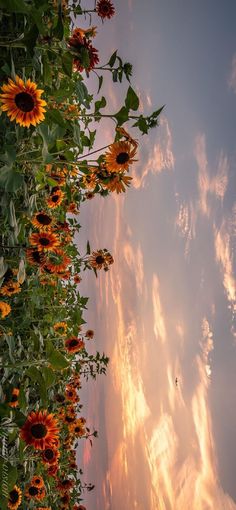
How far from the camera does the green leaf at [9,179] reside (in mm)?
1364

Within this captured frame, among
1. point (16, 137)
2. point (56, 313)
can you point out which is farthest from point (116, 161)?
point (56, 313)

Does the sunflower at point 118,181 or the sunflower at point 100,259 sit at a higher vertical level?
the sunflower at point 100,259

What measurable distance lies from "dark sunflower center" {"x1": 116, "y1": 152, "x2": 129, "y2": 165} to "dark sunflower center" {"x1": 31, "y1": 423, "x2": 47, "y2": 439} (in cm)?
157

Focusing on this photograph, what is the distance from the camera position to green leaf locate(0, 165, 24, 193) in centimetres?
136

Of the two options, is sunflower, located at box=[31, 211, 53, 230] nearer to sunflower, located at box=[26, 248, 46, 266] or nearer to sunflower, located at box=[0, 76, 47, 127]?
sunflower, located at box=[26, 248, 46, 266]

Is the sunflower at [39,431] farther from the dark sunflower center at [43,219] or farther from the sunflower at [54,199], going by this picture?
the sunflower at [54,199]

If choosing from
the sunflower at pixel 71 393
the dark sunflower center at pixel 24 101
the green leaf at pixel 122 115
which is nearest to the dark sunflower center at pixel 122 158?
the green leaf at pixel 122 115

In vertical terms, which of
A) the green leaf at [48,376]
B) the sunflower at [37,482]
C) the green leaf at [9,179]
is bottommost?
the sunflower at [37,482]

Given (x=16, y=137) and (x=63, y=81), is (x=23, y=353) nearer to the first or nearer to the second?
(x=16, y=137)

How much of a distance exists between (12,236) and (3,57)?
0.80m

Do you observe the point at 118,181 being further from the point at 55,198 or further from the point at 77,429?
the point at 77,429

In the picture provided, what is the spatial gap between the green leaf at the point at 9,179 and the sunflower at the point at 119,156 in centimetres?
78

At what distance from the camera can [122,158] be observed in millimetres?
2049

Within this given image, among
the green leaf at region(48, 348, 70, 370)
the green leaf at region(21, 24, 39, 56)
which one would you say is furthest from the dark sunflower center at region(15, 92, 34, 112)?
the green leaf at region(48, 348, 70, 370)
